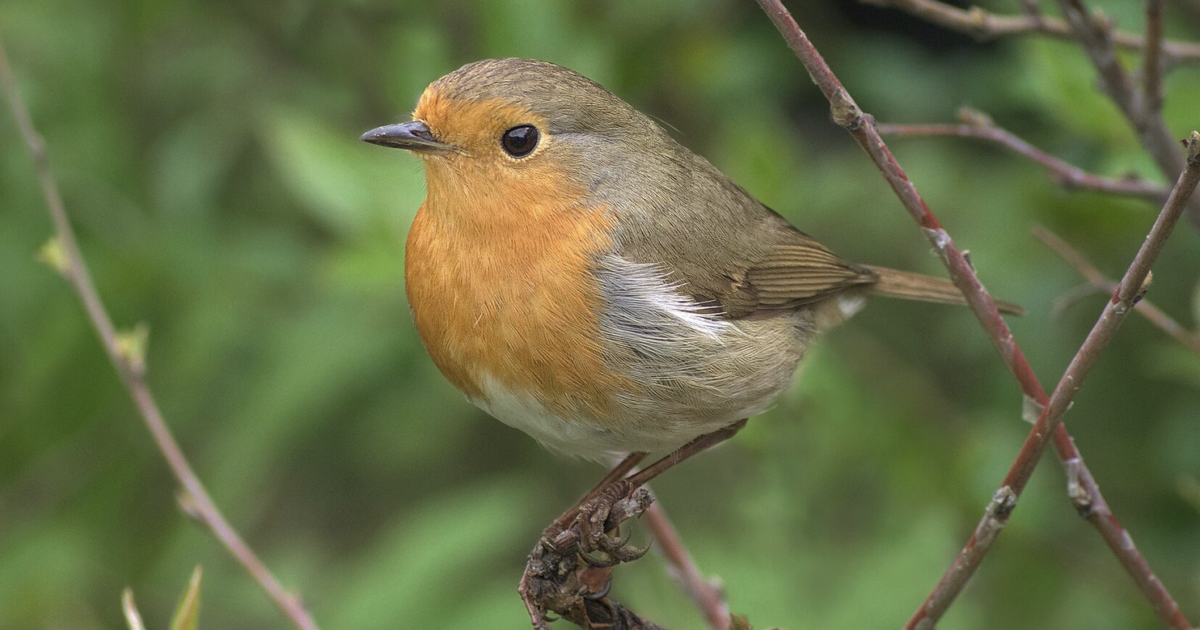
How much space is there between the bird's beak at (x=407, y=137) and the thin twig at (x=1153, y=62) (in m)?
1.49

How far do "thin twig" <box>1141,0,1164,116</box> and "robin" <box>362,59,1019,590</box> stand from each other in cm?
106

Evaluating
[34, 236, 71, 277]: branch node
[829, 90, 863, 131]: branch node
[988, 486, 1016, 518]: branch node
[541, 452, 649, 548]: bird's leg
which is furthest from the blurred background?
[829, 90, 863, 131]: branch node

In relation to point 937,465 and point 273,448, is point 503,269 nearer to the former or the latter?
point 273,448

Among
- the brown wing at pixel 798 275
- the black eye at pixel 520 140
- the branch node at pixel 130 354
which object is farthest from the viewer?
the brown wing at pixel 798 275

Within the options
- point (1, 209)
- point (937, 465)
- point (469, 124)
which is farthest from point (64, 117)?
point (937, 465)

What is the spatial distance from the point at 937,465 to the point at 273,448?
203 cm

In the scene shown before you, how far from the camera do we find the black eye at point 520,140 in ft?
10.1

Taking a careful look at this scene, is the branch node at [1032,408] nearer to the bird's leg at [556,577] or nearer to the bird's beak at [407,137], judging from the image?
the bird's leg at [556,577]

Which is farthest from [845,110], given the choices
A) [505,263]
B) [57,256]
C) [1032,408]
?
[57,256]

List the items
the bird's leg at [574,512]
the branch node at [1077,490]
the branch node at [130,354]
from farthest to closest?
1. the branch node at [130,354]
2. the bird's leg at [574,512]
3. the branch node at [1077,490]

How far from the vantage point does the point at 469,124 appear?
301cm

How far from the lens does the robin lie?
291 cm

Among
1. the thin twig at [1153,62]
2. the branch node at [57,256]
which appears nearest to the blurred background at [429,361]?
the thin twig at [1153,62]

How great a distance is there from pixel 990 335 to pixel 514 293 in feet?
3.62
